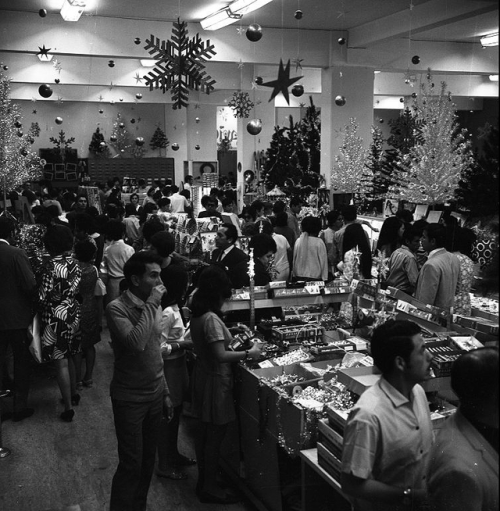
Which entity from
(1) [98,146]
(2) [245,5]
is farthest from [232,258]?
(1) [98,146]

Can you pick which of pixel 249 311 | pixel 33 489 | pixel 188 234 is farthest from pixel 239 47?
pixel 33 489

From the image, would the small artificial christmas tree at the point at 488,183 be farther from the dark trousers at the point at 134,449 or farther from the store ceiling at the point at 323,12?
the store ceiling at the point at 323,12

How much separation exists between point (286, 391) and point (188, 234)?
13.7 feet

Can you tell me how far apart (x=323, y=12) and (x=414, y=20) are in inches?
60.8

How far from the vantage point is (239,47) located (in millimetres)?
11445

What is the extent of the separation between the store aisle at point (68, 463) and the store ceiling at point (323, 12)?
6395 mm

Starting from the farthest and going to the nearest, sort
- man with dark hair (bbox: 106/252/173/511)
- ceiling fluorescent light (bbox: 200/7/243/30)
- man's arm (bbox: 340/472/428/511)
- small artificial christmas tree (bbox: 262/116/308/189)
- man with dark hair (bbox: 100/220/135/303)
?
small artificial christmas tree (bbox: 262/116/308/189), ceiling fluorescent light (bbox: 200/7/243/30), man with dark hair (bbox: 100/220/135/303), man with dark hair (bbox: 106/252/173/511), man's arm (bbox: 340/472/428/511)

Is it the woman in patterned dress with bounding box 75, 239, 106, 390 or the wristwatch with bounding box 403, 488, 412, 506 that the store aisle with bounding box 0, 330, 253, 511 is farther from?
the wristwatch with bounding box 403, 488, 412, 506

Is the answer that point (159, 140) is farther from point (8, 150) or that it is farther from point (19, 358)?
point (19, 358)

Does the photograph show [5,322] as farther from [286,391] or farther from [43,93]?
[43,93]

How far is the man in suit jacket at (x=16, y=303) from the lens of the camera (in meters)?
5.03

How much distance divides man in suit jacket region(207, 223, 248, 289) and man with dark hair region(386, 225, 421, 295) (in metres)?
1.37

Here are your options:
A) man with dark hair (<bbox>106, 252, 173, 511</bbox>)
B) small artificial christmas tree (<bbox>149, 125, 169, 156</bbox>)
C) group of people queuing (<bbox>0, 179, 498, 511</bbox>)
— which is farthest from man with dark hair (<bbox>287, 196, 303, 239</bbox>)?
small artificial christmas tree (<bbox>149, 125, 169, 156</bbox>)

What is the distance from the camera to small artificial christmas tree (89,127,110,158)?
23461mm
